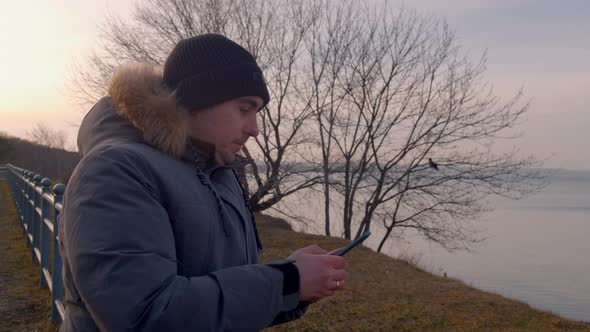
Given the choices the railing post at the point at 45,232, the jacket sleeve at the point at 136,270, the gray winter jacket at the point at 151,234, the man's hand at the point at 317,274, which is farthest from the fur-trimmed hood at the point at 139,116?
the railing post at the point at 45,232

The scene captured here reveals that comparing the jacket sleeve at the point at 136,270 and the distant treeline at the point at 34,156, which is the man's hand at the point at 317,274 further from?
the distant treeline at the point at 34,156

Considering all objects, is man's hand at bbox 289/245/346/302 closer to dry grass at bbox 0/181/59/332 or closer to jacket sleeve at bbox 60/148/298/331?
jacket sleeve at bbox 60/148/298/331

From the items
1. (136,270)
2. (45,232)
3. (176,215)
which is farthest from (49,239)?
(136,270)

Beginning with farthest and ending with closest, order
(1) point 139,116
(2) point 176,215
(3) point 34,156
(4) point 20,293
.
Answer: (3) point 34,156 < (4) point 20,293 < (1) point 139,116 < (2) point 176,215

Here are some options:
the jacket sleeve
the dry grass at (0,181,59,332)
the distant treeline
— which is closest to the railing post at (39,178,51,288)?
the dry grass at (0,181,59,332)

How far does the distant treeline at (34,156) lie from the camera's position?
27609 millimetres

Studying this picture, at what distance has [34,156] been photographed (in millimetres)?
31984

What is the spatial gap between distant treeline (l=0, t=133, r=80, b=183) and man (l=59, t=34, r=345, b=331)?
25762mm

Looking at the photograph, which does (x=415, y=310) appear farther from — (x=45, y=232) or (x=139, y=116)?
(x=139, y=116)

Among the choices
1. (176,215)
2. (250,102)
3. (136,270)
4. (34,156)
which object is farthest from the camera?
(34,156)

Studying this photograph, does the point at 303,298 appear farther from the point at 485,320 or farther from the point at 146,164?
the point at 485,320

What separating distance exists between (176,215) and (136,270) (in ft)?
0.68

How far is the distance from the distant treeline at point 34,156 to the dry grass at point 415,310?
2173 cm

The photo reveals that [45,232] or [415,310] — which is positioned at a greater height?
[45,232]
